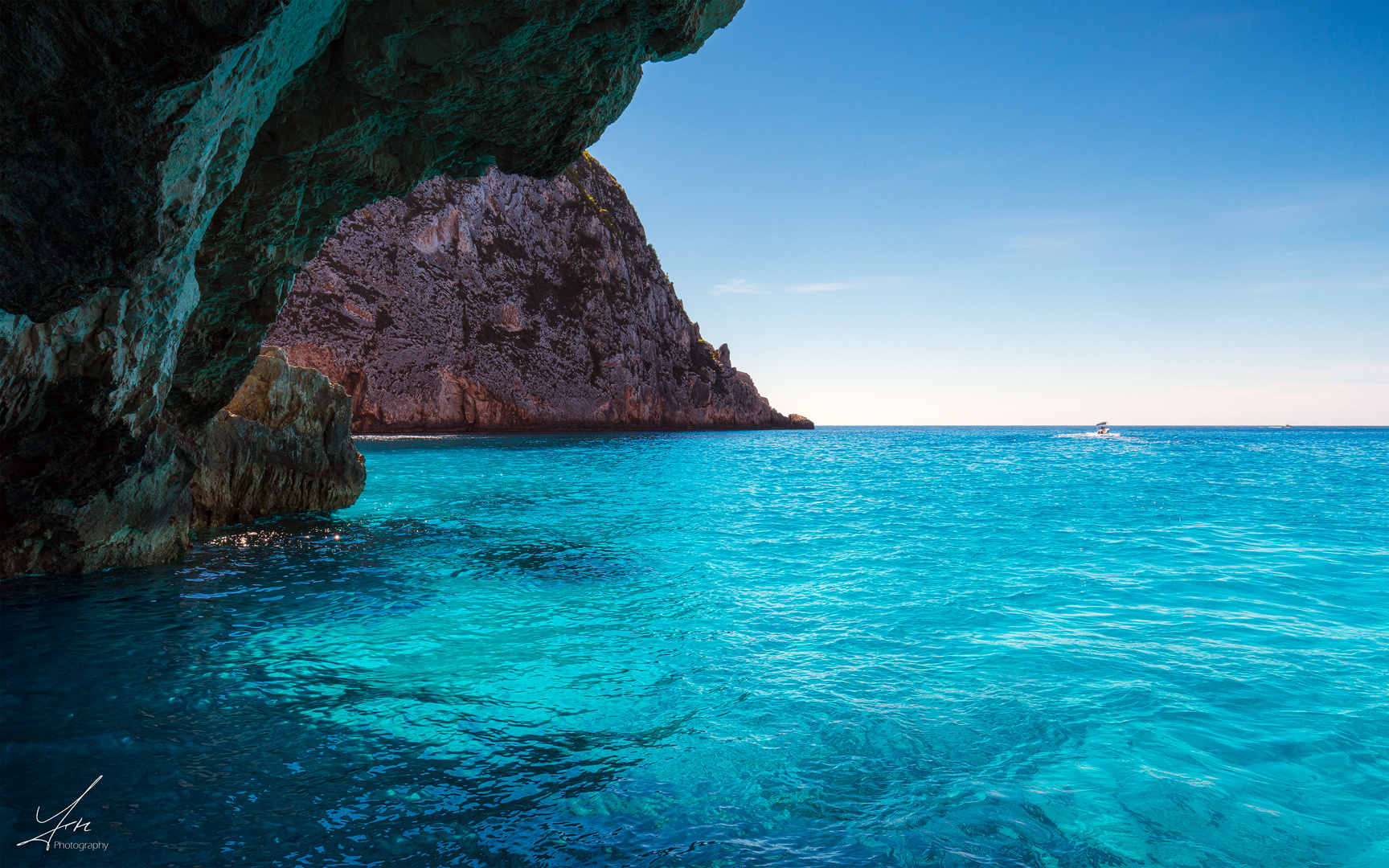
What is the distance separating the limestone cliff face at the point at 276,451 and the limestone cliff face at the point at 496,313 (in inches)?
1873

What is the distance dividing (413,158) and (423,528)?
856 cm

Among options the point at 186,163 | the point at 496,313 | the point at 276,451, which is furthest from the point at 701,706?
the point at 496,313

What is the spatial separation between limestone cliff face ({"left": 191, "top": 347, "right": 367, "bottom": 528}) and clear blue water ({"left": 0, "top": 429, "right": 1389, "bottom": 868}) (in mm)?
1782

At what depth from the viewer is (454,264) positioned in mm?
69312

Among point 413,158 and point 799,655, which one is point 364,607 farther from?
point 413,158

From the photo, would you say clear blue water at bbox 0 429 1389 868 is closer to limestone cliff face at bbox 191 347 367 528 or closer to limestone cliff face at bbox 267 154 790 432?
limestone cliff face at bbox 191 347 367 528

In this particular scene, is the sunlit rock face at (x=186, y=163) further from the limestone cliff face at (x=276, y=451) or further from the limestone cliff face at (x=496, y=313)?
the limestone cliff face at (x=496, y=313)

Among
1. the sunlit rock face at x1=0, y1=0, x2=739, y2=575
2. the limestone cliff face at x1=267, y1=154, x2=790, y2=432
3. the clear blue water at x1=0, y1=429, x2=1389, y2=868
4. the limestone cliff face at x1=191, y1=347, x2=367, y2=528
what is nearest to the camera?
the sunlit rock face at x1=0, y1=0, x2=739, y2=575

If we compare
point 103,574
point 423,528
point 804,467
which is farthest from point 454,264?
point 103,574

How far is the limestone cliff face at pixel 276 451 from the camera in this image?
47.0 feet

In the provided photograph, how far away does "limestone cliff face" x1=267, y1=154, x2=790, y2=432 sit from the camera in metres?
61.8

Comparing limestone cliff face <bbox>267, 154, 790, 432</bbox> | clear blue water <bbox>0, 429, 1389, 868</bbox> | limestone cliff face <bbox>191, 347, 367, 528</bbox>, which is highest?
limestone cliff face <bbox>267, 154, 790, 432</bbox>

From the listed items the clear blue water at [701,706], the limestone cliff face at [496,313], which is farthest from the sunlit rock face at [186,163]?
the limestone cliff face at [496,313]

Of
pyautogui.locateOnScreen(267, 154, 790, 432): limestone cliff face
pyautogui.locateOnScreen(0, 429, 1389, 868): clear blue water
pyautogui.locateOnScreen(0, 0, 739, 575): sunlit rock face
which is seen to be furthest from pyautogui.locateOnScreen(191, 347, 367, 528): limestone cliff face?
pyautogui.locateOnScreen(267, 154, 790, 432): limestone cliff face
